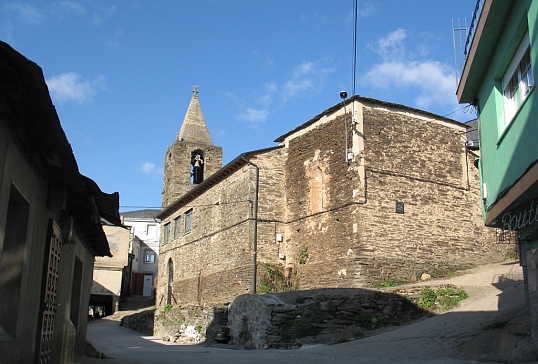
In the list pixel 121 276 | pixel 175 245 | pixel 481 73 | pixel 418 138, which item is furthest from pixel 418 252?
pixel 121 276

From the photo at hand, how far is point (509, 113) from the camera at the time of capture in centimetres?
894

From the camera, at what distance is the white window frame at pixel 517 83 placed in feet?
25.9

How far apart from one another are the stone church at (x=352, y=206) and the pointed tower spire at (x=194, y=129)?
1259 centimetres

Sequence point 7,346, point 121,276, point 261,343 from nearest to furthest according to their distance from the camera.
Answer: point 7,346, point 261,343, point 121,276

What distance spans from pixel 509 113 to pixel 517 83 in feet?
1.90

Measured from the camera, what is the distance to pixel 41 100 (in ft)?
15.4

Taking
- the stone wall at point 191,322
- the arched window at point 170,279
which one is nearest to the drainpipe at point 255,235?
the stone wall at point 191,322

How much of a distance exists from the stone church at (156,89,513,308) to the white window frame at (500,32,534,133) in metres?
11.4

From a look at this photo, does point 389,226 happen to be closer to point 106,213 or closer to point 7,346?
point 106,213

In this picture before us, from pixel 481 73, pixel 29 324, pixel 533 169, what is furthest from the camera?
pixel 481 73

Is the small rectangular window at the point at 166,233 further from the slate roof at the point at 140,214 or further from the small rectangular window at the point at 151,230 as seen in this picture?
the slate roof at the point at 140,214

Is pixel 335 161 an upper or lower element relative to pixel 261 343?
upper

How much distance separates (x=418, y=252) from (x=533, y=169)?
14.2 m

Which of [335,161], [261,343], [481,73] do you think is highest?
[335,161]
